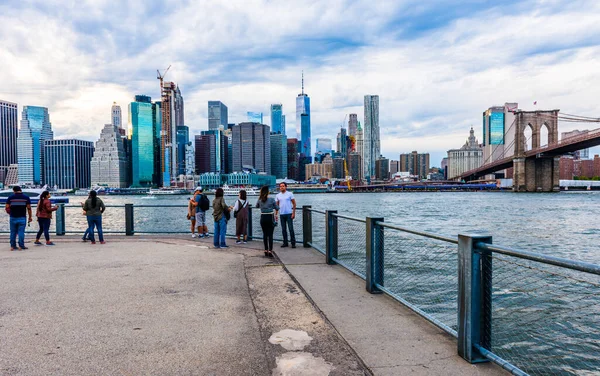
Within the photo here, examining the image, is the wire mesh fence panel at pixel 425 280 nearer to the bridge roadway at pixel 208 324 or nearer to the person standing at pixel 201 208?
the bridge roadway at pixel 208 324

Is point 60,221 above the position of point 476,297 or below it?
below

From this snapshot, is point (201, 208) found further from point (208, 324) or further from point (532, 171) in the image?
point (532, 171)

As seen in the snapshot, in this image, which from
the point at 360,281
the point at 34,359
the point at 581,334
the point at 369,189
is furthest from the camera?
the point at 369,189

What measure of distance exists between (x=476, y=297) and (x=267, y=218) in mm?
6012

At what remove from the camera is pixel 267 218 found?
30.7ft

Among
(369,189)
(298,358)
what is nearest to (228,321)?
(298,358)

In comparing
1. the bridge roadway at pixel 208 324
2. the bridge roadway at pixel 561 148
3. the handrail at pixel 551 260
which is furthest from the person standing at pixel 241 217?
the bridge roadway at pixel 561 148

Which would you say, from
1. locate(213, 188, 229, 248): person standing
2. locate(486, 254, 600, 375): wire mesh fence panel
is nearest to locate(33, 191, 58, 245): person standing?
locate(213, 188, 229, 248): person standing

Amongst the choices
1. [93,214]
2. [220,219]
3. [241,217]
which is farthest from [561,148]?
[93,214]

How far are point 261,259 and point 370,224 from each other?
12.0 feet

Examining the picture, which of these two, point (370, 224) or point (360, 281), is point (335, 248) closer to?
point (360, 281)

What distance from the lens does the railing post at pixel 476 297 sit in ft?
12.4

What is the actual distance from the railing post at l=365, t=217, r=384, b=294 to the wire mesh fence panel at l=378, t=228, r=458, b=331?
66mm

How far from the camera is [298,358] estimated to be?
3855mm
